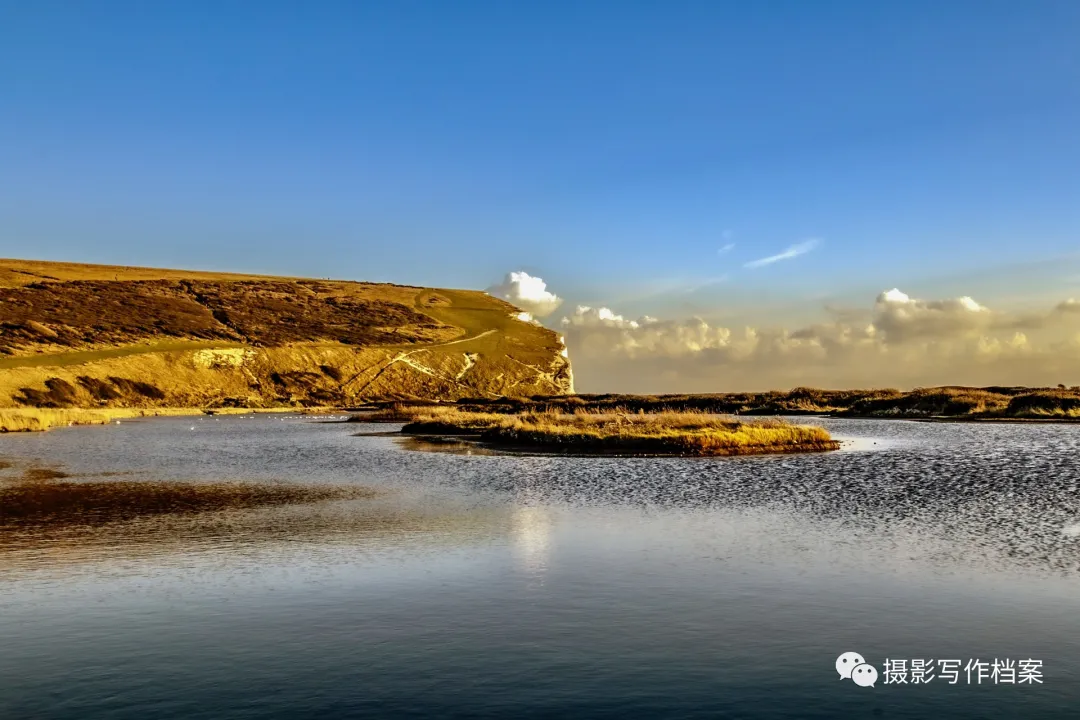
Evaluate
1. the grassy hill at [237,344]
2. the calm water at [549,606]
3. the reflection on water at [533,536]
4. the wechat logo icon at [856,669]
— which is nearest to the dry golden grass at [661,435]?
the calm water at [549,606]

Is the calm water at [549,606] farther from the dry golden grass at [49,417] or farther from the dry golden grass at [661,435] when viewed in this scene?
the dry golden grass at [49,417]

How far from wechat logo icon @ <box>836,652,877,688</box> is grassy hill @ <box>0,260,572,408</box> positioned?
359 feet

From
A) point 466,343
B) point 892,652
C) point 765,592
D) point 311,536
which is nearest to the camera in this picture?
point 892,652

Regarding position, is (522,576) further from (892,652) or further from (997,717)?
(997,717)

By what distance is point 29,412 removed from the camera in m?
69.1

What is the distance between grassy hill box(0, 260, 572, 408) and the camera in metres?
116

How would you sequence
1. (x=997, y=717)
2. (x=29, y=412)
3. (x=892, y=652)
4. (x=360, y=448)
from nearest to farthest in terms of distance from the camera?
1. (x=997, y=717)
2. (x=892, y=652)
3. (x=360, y=448)
4. (x=29, y=412)

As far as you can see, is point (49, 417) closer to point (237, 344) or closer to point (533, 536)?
point (533, 536)

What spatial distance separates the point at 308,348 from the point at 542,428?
103646mm

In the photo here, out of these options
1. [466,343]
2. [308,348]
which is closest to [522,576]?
[308,348]

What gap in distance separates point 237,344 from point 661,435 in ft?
360

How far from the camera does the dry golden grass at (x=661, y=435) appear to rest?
40.6 meters

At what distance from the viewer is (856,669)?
356 inches

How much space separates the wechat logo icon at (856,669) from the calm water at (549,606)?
0.13m
